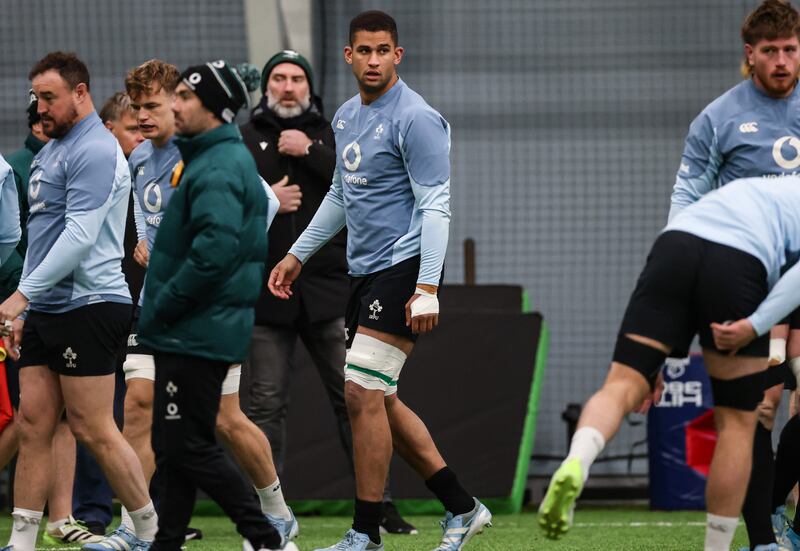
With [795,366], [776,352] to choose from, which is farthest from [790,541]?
[776,352]

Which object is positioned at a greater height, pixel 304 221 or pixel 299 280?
pixel 304 221

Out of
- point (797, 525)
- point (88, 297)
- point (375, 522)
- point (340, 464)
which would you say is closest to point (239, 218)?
point (88, 297)

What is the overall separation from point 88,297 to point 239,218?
106cm

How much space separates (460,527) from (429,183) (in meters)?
1.22

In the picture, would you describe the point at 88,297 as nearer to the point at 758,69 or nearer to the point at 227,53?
the point at 758,69

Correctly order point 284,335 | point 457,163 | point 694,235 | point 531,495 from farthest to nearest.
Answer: point 457,163 < point 531,495 < point 284,335 < point 694,235

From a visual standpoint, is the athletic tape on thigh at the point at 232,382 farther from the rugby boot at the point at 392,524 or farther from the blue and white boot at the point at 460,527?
the rugby boot at the point at 392,524

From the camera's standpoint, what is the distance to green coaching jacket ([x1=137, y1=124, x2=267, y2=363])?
155 inches

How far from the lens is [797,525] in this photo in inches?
196

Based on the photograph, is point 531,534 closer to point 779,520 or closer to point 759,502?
point 779,520

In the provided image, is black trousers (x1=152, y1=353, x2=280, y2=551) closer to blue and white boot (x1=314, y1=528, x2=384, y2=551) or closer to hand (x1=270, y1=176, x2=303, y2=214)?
blue and white boot (x1=314, y1=528, x2=384, y2=551)

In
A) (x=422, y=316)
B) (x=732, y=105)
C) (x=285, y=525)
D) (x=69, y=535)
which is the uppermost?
(x=732, y=105)

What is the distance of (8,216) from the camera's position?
547 cm

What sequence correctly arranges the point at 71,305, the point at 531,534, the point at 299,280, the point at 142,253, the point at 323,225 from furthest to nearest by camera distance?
the point at 299,280 < the point at 531,534 < the point at 142,253 < the point at 323,225 < the point at 71,305
